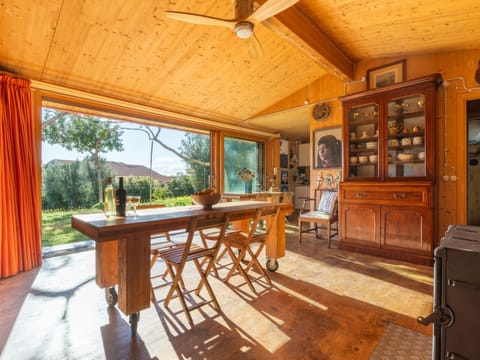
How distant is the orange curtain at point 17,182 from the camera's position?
2645 millimetres

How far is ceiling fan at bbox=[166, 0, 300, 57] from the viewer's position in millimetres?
1795

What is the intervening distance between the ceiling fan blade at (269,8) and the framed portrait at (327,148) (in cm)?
289

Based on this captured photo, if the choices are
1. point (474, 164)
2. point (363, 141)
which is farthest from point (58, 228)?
point (474, 164)

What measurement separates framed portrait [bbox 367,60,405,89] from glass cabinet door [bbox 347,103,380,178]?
0.53 m

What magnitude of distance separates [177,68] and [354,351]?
369cm

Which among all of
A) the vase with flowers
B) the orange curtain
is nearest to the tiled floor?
the orange curtain

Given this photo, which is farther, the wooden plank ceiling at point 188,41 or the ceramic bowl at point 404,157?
the ceramic bowl at point 404,157

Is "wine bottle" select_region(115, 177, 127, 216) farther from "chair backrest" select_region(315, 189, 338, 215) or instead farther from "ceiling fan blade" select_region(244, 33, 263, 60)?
"chair backrest" select_region(315, 189, 338, 215)

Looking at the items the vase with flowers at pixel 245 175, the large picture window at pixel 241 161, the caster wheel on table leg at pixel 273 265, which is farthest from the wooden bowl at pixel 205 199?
the vase with flowers at pixel 245 175

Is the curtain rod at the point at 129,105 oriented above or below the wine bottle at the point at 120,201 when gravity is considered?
above

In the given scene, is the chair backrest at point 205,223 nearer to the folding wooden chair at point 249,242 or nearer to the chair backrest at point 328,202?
the folding wooden chair at point 249,242

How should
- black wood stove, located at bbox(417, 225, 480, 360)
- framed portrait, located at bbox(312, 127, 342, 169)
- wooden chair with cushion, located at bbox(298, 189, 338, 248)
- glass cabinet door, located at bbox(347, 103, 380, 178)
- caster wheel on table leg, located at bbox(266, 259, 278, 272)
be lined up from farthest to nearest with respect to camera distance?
1. framed portrait, located at bbox(312, 127, 342, 169)
2. wooden chair with cushion, located at bbox(298, 189, 338, 248)
3. glass cabinet door, located at bbox(347, 103, 380, 178)
4. caster wheel on table leg, located at bbox(266, 259, 278, 272)
5. black wood stove, located at bbox(417, 225, 480, 360)

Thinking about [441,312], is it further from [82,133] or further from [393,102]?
[82,133]

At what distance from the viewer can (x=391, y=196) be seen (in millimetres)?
3207
